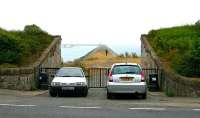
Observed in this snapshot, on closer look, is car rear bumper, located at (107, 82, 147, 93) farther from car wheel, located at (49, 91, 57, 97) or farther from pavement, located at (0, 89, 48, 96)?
pavement, located at (0, 89, 48, 96)

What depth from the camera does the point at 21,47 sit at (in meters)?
34.0

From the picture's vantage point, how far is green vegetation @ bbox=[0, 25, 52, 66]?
32625 mm

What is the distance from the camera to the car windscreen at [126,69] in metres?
26.3

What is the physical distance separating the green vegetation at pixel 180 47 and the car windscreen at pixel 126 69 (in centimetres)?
314

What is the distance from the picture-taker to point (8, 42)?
3309 cm

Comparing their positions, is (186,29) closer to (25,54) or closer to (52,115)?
(25,54)

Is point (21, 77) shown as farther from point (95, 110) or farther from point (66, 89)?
point (95, 110)

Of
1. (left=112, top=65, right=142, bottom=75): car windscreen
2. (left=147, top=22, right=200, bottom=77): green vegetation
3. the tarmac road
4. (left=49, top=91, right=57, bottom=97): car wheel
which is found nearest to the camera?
the tarmac road

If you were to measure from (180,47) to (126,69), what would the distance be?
811 centimetres

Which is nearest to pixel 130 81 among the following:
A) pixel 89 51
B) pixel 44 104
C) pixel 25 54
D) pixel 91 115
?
pixel 44 104

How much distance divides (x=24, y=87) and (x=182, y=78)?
25.1ft

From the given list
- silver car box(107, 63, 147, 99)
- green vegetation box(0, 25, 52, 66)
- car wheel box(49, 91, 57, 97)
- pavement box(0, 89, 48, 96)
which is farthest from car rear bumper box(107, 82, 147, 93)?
green vegetation box(0, 25, 52, 66)

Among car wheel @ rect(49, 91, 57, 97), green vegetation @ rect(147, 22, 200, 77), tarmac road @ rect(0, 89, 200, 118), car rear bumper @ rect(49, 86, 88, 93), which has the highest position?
green vegetation @ rect(147, 22, 200, 77)

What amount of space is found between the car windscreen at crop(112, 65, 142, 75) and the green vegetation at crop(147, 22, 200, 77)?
10.3 ft
